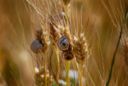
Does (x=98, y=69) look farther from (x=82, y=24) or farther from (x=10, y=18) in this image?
(x=10, y=18)

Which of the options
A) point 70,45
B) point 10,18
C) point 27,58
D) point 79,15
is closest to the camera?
point 70,45

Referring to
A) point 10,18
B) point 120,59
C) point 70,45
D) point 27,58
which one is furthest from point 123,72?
point 10,18

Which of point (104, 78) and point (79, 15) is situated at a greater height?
→ point (79, 15)

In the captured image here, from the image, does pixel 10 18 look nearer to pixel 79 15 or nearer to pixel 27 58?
pixel 27 58

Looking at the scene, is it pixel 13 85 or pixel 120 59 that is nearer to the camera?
pixel 120 59

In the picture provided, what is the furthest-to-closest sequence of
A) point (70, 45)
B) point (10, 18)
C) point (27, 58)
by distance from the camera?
1. point (10, 18)
2. point (27, 58)
3. point (70, 45)

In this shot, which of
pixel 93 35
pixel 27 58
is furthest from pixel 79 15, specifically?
pixel 27 58
